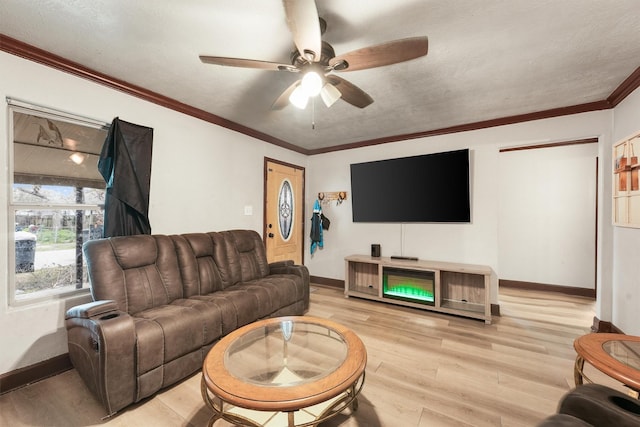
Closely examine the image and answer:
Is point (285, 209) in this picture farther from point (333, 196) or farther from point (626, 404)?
point (626, 404)

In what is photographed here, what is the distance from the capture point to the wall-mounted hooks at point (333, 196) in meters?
4.57

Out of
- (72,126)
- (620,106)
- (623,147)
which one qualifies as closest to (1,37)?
(72,126)

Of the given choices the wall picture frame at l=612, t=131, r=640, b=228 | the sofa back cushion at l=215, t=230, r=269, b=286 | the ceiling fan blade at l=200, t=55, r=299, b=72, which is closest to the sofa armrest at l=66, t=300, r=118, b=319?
the sofa back cushion at l=215, t=230, r=269, b=286

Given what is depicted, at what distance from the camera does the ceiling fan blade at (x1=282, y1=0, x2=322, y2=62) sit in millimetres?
1201

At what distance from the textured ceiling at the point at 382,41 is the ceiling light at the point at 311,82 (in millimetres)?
342

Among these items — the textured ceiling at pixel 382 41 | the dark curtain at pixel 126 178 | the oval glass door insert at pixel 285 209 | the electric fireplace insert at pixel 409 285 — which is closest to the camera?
the textured ceiling at pixel 382 41

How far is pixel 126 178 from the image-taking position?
2393 millimetres

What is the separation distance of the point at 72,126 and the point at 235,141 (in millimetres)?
1690

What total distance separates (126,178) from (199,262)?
1.04 m

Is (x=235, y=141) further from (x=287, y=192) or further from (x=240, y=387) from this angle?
(x=240, y=387)

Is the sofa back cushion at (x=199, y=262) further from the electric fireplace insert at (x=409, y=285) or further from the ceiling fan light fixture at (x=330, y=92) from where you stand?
the electric fireplace insert at (x=409, y=285)

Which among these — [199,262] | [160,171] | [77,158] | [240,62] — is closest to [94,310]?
[199,262]

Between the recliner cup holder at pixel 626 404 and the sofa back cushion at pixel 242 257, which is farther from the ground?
the sofa back cushion at pixel 242 257

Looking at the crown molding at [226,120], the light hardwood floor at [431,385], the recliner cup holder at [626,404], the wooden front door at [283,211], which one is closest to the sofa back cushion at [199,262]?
the light hardwood floor at [431,385]
